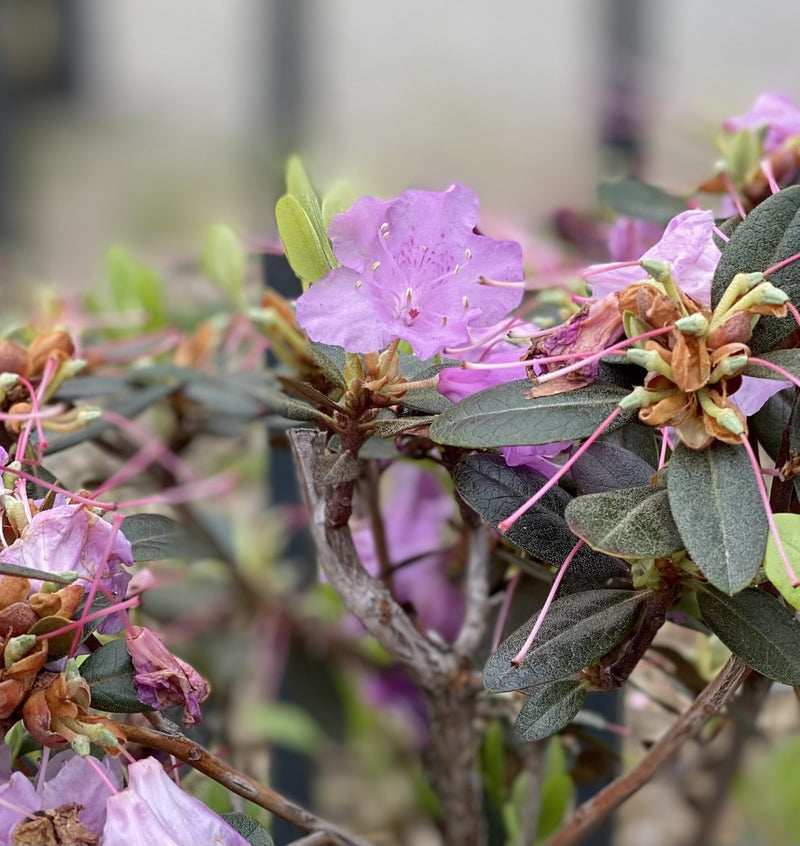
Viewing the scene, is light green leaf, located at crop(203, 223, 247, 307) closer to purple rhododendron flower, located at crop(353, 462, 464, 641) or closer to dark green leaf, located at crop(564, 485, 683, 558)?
purple rhododendron flower, located at crop(353, 462, 464, 641)

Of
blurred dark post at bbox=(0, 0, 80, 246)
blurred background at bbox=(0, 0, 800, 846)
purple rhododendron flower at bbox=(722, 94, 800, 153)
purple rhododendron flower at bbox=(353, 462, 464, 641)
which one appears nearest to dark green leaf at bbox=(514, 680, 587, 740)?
purple rhododendron flower at bbox=(353, 462, 464, 641)

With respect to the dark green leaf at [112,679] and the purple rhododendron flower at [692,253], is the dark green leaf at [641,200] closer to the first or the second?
the purple rhododendron flower at [692,253]

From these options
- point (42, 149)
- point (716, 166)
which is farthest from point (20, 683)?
point (42, 149)

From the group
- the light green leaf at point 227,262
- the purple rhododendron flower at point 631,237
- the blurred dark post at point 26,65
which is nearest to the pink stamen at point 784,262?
the purple rhododendron flower at point 631,237

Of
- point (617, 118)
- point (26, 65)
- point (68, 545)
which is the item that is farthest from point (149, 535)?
point (26, 65)

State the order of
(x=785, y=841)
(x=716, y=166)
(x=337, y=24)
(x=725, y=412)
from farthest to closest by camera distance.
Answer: (x=337, y=24) → (x=785, y=841) → (x=716, y=166) → (x=725, y=412)

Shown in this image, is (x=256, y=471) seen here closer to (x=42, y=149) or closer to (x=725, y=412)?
(x=725, y=412)
